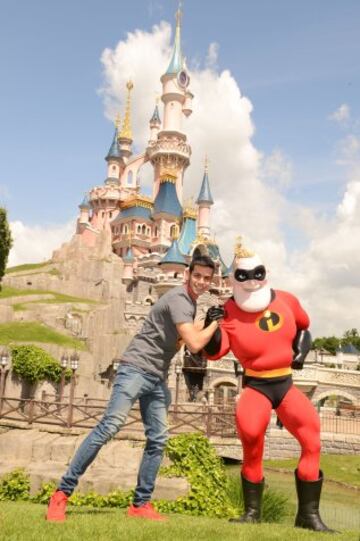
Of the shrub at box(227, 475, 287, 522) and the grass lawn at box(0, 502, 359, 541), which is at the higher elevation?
the grass lawn at box(0, 502, 359, 541)

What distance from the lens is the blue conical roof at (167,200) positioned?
50344mm

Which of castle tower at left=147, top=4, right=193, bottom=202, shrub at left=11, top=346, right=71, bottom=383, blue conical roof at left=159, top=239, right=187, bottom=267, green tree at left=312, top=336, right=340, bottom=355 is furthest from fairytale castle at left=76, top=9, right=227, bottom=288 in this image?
green tree at left=312, top=336, right=340, bottom=355

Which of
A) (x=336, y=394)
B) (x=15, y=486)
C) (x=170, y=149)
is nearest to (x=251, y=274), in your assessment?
(x=15, y=486)

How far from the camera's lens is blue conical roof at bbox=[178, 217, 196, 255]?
156 feet

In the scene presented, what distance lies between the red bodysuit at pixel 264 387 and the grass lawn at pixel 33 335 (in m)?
21.7

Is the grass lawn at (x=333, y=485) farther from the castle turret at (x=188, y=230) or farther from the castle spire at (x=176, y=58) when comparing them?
the castle spire at (x=176, y=58)

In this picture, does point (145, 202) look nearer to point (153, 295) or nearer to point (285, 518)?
point (153, 295)

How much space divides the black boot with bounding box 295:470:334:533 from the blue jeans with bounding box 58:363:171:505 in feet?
4.51

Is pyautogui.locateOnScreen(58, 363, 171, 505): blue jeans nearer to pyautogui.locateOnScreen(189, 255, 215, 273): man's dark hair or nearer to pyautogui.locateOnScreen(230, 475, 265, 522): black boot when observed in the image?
pyautogui.locateOnScreen(230, 475, 265, 522): black boot

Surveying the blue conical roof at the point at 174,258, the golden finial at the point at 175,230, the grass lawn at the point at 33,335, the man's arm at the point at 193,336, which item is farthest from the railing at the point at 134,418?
the golden finial at the point at 175,230

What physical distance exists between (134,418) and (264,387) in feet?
36.0

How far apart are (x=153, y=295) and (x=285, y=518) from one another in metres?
38.0

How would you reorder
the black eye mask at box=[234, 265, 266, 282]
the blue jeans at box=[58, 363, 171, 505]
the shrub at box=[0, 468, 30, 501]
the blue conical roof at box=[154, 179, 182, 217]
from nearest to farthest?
the blue jeans at box=[58, 363, 171, 505]
the black eye mask at box=[234, 265, 266, 282]
the shrub at box=[0, 468, 30, 501]
the blue conical roof at box=[154, 179, 182, 217]

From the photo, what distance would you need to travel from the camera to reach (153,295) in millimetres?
44250
